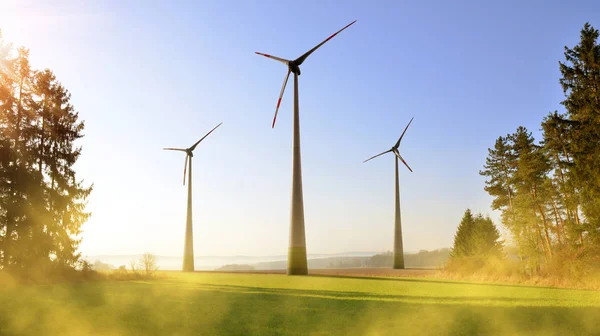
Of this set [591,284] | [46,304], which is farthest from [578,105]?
[46,304]

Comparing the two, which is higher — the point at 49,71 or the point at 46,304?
the point at 49,71

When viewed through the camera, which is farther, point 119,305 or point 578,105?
point 578,105

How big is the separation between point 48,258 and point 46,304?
2153 cm

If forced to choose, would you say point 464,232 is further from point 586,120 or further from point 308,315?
point 308,315

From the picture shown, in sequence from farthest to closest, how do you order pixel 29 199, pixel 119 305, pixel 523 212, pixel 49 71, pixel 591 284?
pixel 523 212 → pixel 49 71 → pixel 29 199 → pixel 591 284 → pixel 119 305

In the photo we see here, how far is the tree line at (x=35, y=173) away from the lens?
34.5m

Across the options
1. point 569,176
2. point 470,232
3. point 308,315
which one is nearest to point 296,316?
point 308,315

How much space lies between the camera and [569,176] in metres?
32.8

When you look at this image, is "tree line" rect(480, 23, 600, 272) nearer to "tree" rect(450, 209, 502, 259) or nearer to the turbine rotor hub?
"tree" rect(450, 209, 502, 259)

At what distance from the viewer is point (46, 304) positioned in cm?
1716

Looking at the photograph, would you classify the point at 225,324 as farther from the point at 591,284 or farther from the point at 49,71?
the point at 49,71

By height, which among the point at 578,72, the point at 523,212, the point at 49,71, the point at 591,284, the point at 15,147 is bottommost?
the point at 591,284

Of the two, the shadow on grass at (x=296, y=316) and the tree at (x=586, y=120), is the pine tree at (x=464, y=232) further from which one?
the shadow on grass at (x=296, y=316)

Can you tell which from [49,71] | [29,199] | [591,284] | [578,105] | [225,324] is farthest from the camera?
[49,71]
